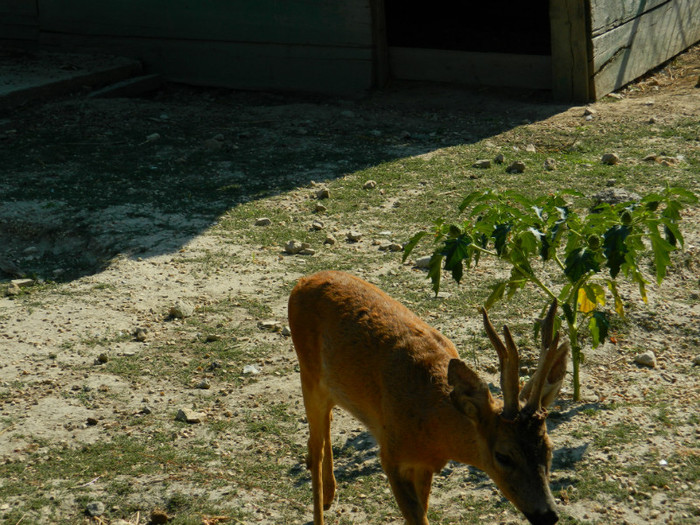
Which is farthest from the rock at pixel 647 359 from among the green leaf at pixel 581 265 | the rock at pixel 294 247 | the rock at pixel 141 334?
the rock at pixel 141 334

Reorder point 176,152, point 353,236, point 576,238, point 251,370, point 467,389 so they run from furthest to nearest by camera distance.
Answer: point 176,152, point 353,236, point 251,370, point 576,238, point 467,389

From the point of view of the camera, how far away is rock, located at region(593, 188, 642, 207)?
6.93 m

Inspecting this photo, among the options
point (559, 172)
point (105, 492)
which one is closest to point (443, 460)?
point (105, 492)

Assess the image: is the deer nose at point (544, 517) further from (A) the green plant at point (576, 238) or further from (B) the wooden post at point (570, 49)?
(B) the wooden post at point (570, 49)

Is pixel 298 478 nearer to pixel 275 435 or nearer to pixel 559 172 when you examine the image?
pixel 275 435

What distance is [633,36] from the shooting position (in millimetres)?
10320

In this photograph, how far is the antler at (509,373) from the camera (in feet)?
9.46

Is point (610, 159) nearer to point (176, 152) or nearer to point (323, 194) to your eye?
point (323, 194)

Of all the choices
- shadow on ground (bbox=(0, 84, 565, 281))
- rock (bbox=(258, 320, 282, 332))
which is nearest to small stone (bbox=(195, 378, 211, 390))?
rock (bbox=(258, 320, 282, 332))

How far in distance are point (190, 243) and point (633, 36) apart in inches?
250

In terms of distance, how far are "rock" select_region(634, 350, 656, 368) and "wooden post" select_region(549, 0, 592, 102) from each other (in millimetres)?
5574

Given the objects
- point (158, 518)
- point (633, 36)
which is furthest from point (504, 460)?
point (633, 36)

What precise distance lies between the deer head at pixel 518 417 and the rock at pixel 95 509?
1907 mm

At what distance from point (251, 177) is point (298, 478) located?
450 cm
